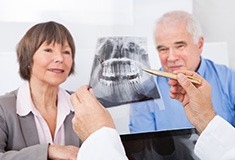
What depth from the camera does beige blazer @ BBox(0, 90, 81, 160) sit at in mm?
819

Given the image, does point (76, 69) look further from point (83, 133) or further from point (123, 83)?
point (83, 133)

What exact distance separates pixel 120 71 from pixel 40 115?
283mm

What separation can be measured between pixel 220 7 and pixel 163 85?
37 cm

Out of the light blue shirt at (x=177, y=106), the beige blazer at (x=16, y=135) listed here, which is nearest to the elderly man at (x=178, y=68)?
the light blue shirt at (x=177, y=106)

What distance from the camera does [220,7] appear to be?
117 cm

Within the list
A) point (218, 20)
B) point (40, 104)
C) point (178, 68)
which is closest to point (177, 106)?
point (178, 68)

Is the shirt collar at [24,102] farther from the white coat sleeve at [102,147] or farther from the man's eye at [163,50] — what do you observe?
the man's eye at [163,50]

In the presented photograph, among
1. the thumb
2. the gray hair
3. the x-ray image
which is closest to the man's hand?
the thumb

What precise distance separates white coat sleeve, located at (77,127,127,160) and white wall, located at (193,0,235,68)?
638 millimetres

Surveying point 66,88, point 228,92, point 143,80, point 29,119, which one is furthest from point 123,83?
point 228,92

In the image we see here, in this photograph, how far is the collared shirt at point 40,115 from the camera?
2.84 feet

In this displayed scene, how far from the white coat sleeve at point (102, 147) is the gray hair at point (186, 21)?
547 millimetres

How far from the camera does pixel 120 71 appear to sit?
101 cm

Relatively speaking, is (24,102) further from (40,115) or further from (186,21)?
(186,21)
